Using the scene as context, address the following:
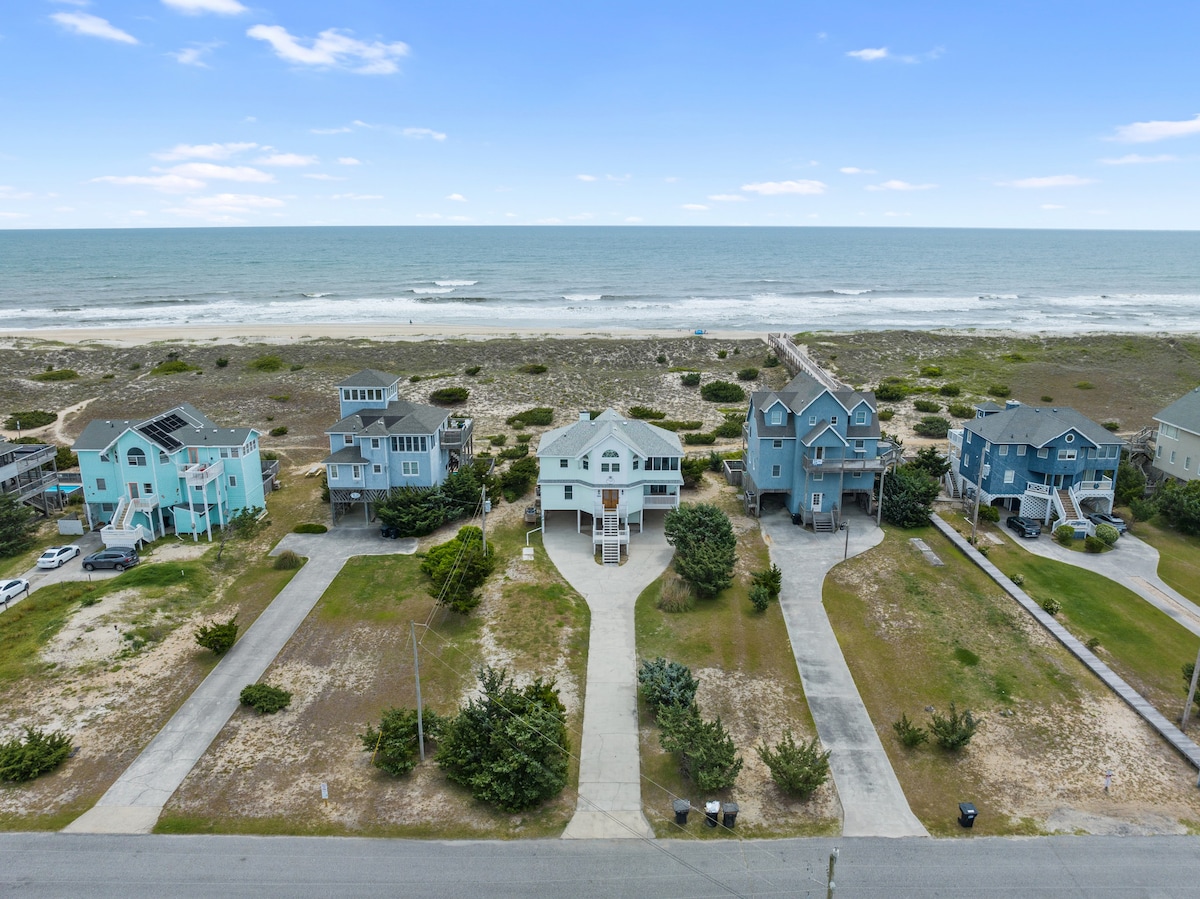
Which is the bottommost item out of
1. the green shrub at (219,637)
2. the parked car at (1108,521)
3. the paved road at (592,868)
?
the paved road at (592,868)

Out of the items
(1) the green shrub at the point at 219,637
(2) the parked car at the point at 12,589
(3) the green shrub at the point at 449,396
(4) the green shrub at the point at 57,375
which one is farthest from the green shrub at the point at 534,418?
(4) the green shrub at the point at 57,375

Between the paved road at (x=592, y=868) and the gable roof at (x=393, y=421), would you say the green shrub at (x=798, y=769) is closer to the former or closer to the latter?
the paved road at (x=592, y=868)

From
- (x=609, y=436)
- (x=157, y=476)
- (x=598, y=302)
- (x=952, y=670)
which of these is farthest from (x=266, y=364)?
(x=952, y=670)

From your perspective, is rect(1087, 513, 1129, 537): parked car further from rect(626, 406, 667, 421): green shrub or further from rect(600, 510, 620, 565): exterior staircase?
rect(626, 406, 667, 421): green shrub

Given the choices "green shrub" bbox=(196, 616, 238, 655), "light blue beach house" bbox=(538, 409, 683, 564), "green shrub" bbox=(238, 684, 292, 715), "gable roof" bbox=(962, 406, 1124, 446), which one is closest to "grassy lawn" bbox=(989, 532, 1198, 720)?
"gable roof" bbox=(962, 406, 1124, 446)

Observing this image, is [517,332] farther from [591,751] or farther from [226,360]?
[591,751]

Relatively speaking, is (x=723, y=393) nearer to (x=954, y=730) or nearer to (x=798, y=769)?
(x=954, y=730)
